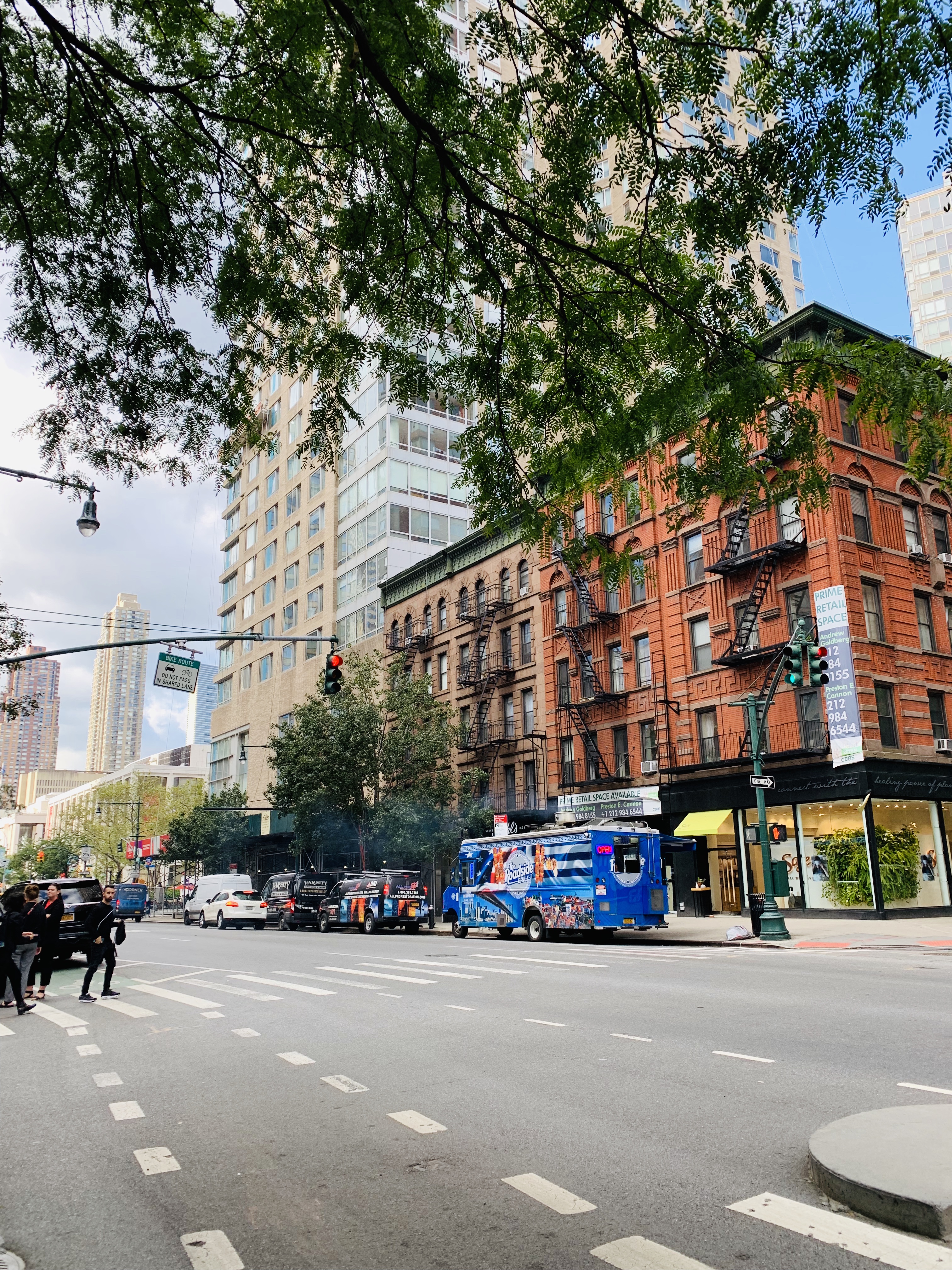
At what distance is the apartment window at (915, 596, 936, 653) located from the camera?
30719mm

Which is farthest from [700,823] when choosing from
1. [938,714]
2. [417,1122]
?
[417,1122]

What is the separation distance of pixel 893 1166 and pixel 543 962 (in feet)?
47.1

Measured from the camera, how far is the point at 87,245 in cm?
862

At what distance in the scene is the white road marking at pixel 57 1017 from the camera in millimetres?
11984

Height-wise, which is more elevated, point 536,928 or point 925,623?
point 925,623

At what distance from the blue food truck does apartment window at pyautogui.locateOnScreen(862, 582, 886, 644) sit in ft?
31.0

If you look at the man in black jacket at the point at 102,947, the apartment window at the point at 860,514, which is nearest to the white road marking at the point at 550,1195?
the man in black jacket at the point at 102,947

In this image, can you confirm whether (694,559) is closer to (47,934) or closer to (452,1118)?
(47,934)

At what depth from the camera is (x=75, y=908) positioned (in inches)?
785

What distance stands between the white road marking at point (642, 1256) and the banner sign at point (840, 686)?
25054 mm

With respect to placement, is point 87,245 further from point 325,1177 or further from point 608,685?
point 608,685

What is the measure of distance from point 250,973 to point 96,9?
15.4 metres

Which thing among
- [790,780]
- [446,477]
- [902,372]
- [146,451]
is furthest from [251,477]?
[902,372]

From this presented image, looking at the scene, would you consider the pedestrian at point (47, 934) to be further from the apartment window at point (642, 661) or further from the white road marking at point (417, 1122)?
the apartment window at point (642, 661)
